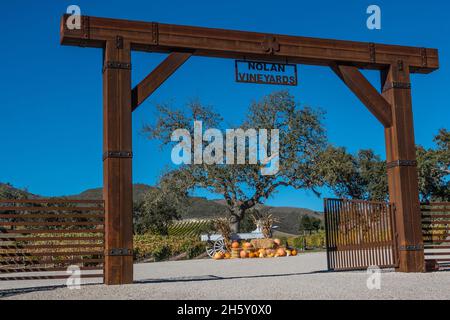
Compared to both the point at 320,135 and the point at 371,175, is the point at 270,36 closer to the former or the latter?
the point at 320,135

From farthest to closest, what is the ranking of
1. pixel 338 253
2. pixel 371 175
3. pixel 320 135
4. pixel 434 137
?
1. pixel 371 175
2. pixel 434 137
3. pixel 320 135
4. pixel 338 253

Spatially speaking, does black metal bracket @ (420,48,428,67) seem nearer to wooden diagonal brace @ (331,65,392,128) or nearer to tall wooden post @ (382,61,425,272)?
tall wooden post @ (382,61,425,272)

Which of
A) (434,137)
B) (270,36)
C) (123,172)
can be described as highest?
(434,137)

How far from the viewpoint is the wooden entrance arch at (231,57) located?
8.68 meters

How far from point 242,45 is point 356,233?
4271 millimetres

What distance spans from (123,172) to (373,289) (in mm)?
4111

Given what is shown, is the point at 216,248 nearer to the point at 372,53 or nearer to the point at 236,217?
the point at 236,217

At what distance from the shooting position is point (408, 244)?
34.2 feet

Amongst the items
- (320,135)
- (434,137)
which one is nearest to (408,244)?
(320,135)

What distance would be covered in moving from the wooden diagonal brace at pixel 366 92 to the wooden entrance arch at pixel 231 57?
2cm

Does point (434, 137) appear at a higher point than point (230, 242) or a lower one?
higher

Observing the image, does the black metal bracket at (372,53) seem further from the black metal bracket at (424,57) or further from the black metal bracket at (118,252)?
the black metal bracket at (118,252)

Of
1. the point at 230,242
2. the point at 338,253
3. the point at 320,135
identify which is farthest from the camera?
the point at 320,135

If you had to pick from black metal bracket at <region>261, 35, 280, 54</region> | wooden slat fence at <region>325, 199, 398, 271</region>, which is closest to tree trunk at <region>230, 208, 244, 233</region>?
wooden slat fence at <region>325, 199, 398, 271</region>
